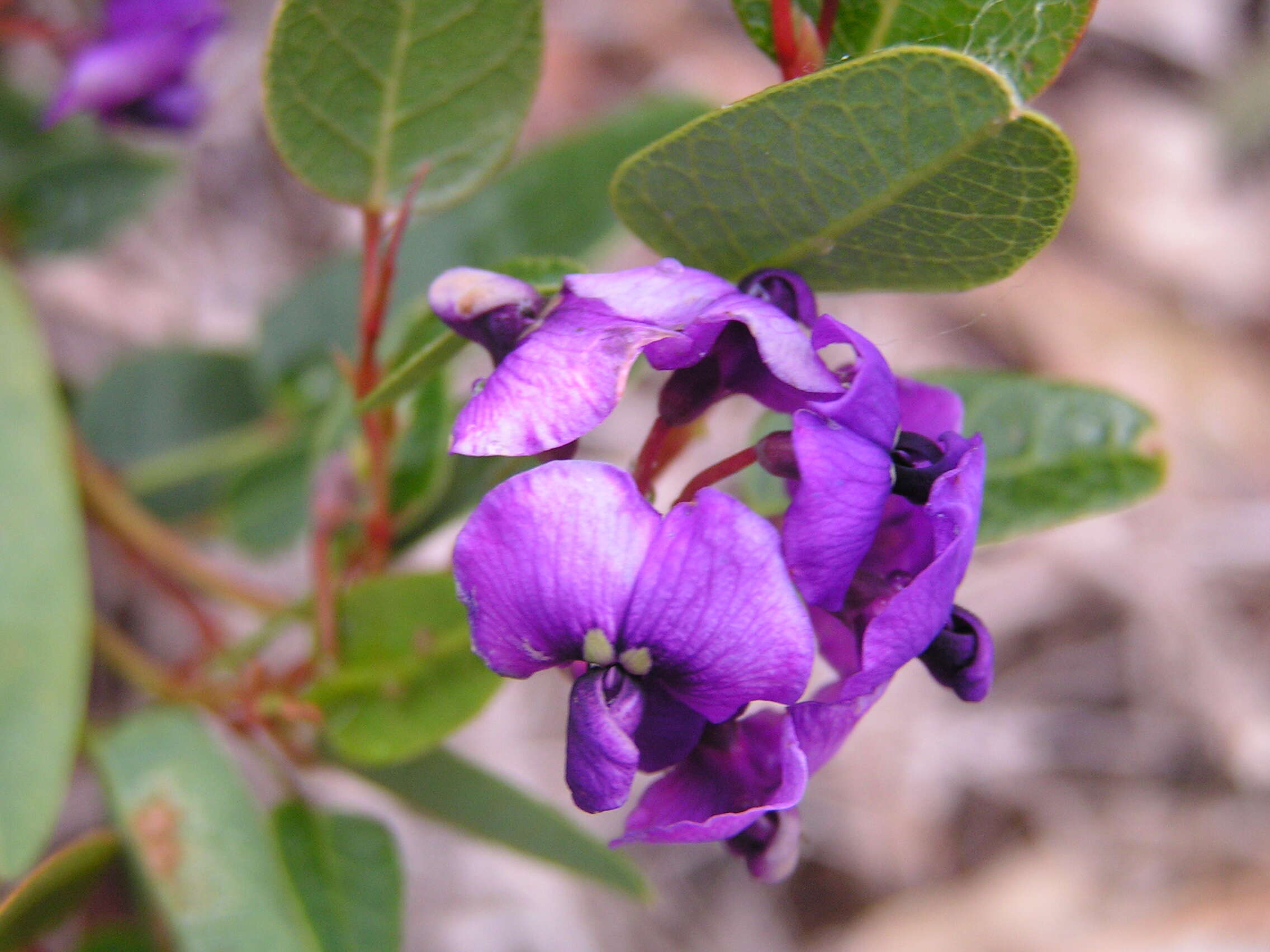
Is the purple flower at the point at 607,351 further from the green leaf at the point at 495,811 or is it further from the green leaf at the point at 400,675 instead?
the green leaf at the point at 495,811

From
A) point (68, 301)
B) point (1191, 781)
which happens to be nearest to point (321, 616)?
point (68, 301)

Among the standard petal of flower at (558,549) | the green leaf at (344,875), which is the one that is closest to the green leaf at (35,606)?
the green leaf at (344,875)

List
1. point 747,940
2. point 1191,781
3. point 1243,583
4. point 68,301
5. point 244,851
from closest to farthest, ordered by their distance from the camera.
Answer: point 244,851, point 68,301, point 747,940, point 1191,781, point 1243,583

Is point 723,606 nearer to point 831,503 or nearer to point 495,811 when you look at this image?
point 831,503

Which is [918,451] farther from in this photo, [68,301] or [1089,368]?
[1089,368]

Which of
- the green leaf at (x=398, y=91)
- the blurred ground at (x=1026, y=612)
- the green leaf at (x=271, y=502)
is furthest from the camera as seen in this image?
the blurred ground at (x=1026, y=612)

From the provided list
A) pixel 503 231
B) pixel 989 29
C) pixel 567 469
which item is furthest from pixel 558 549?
pixel 503 231
